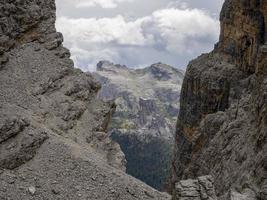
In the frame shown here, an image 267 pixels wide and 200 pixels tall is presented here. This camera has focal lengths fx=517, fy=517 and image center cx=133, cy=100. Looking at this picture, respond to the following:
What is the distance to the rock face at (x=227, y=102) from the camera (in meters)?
53.2

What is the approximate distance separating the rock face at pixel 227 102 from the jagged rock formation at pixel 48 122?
10724 millimetres

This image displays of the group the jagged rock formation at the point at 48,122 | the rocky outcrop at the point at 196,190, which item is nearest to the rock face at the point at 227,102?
the rocky outcrop at the point at 196,190

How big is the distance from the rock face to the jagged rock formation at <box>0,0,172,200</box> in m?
10.7

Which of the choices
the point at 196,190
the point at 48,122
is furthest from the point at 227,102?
the point at 196,190

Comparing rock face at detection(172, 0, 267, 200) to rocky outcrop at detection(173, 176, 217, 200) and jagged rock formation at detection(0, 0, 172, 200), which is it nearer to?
rocky outcrop at detection(173, 176, 217, 200)

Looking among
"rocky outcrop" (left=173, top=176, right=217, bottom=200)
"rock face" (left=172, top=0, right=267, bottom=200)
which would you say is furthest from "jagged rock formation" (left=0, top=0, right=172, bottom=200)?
"rock face" (left=172, top=0, right=267, bottom=200)

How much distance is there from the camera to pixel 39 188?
4416 centimetres

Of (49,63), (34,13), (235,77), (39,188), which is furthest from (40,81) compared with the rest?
(235,77)

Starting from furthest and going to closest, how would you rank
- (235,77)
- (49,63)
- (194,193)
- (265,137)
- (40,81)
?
(235,77) < (49,63) < (40,81) < (265,137) < (194,193)

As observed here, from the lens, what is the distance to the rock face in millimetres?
53250

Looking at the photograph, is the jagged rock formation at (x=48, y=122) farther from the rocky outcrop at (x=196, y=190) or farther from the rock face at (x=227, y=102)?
the rock face at (x=227, y=102)

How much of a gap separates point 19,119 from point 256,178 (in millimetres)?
23355

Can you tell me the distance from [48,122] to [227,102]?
49232 mm

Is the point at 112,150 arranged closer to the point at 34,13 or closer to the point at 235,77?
the point at 34,13
